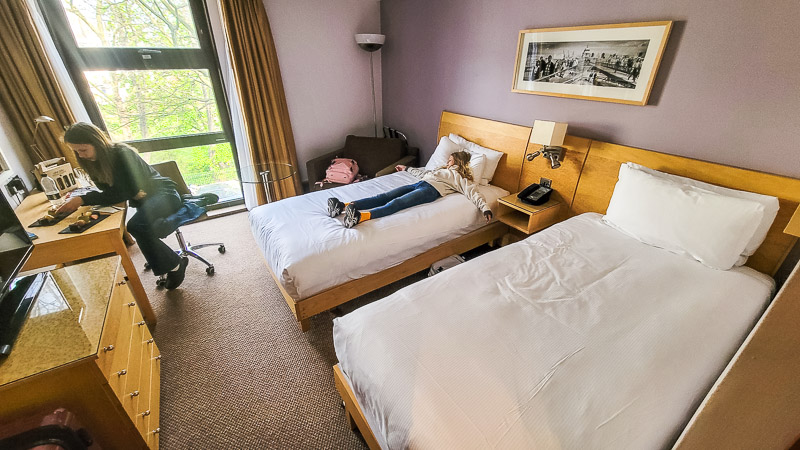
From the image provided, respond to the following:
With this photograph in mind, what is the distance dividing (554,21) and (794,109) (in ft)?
4.61

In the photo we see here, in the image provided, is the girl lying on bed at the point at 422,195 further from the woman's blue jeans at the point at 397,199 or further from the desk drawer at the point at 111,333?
the desk drawer at the point at 111,333

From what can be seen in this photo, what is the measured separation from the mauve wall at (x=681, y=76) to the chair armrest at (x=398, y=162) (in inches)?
32.0

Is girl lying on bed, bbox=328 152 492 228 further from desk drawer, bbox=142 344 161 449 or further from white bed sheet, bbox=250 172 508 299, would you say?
desk drawer, bbox=142 344 161 449

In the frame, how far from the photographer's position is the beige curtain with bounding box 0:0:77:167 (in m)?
2.28

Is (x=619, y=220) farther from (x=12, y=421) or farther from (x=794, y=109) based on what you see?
(x=12, y=421)

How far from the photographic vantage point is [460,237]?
2.47 m

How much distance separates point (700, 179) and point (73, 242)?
139 inches

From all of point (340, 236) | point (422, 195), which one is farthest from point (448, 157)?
point (340, 236)

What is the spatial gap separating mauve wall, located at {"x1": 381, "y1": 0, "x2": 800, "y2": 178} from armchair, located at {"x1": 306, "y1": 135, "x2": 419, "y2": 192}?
0.84 metres

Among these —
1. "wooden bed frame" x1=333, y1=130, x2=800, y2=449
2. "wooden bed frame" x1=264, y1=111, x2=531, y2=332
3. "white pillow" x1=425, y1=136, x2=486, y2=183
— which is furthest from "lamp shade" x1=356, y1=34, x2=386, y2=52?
"wooden bed frame" x1=333, y1=130, x2=800, y2=449

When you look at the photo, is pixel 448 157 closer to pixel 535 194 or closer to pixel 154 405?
pixel 535 194

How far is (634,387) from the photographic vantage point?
1033 mm

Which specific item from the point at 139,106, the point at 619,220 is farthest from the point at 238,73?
the point at 619,220

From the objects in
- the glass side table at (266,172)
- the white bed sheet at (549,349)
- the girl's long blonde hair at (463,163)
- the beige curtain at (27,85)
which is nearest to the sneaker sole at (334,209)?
the glass side table at (266,172)
